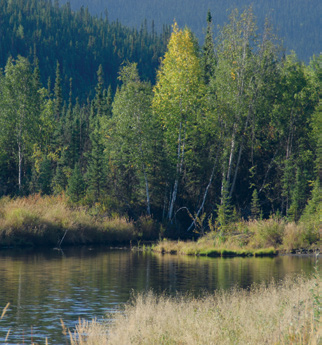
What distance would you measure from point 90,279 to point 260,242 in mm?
15919

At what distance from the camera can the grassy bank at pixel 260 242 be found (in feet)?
128

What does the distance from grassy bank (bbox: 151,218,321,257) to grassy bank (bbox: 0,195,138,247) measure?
561 centimetres

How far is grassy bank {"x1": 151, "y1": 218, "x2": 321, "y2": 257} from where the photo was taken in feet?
128

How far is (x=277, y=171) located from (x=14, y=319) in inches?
1473

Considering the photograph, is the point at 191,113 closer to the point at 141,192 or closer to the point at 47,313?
the point at 141,192

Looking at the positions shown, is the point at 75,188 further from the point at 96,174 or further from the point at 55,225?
the point at 55,225

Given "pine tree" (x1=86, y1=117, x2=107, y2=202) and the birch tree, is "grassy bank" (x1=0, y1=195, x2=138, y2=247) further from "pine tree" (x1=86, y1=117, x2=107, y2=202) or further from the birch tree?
the birch tree

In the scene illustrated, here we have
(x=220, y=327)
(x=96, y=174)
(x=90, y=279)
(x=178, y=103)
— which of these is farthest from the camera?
(x=96, y=174)

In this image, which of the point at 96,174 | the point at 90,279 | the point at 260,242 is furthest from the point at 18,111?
the point at 90,279

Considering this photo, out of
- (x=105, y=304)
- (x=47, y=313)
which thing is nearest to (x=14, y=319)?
(x=47, y=313)

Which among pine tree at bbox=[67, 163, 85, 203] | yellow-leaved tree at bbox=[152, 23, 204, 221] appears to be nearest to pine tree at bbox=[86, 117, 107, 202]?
pine tree at bbox=[67, 163, 85, 203]

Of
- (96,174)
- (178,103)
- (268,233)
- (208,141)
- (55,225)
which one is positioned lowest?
(268,233)

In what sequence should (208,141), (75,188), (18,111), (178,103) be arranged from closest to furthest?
(75,188), (178,103), (208,141), (18,111)

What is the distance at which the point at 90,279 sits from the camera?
27.5 meters
